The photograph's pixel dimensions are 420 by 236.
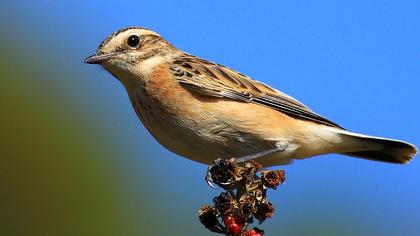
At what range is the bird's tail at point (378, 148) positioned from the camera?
10.8 meters

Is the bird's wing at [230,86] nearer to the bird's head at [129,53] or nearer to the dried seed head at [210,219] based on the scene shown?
the bird's head at [129,53]

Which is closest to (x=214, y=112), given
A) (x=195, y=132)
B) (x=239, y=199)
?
(x=195, y=132)

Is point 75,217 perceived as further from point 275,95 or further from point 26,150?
point 275,95

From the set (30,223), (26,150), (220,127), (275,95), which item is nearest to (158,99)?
(220,127)

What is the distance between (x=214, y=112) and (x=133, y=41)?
3.99 ft

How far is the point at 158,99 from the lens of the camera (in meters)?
10.1

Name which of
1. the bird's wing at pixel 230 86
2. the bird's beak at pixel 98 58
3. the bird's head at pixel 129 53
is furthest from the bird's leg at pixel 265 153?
the bird's beak at pixel 98 58

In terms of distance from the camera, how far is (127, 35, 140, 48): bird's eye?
10.8 metres

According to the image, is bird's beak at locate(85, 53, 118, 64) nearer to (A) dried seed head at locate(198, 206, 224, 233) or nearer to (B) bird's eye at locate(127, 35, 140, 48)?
(B) bird's eye at locate(127, 35, 140, 48)

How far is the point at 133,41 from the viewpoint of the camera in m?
10.8

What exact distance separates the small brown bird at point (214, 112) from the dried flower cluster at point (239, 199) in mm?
1761

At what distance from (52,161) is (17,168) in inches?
23.5

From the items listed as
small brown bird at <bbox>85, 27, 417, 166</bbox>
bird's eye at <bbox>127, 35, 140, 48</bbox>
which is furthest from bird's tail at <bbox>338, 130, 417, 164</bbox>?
bird's eye at <bbox>127, 35, 140, 48</bbox>

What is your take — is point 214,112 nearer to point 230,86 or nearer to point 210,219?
point 230,86
